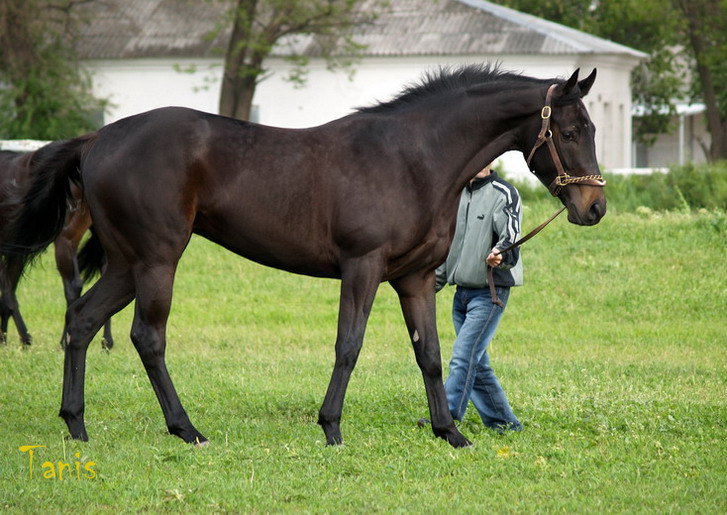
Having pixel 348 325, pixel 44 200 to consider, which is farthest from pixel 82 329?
pixel 348 325

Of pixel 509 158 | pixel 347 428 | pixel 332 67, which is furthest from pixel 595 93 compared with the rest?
pixel 347 428

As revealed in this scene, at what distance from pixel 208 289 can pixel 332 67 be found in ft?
51.0

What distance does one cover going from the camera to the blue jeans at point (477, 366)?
7.10 metres

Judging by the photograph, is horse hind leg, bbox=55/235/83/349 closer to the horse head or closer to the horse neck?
the horse neck

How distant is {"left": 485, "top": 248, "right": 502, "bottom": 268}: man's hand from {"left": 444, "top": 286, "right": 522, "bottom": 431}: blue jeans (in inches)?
11.3

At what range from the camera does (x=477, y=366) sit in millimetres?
7191

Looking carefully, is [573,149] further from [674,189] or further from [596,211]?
[674,189]

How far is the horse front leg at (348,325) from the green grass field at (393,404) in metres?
0.18

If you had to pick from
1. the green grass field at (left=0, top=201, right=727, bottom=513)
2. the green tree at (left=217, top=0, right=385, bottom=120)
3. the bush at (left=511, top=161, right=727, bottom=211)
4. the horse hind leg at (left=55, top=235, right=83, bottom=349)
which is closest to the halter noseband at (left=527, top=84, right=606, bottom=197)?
the green grass field at (left=0, top=201, right=727, bottom=513)

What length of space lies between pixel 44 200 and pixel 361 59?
2278 cm

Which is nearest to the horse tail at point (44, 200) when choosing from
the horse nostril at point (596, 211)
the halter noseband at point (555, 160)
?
the halter noseband at point (555, 160)

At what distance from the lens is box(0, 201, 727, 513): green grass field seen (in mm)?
5727

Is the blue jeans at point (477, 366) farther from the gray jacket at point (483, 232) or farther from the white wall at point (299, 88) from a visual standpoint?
the white wall at point (299, 88)

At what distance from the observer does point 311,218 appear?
6.76m
